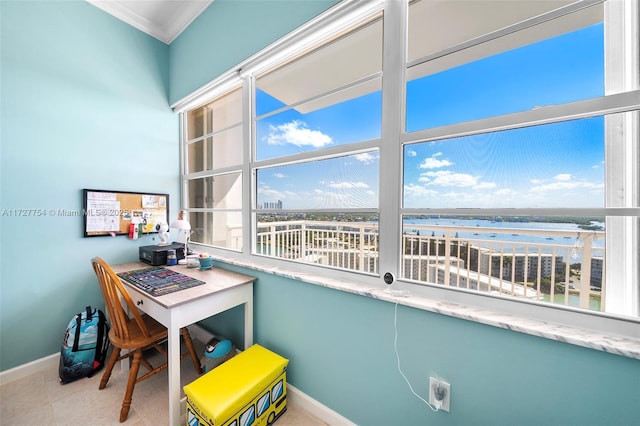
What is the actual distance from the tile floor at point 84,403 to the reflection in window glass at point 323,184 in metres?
1.32

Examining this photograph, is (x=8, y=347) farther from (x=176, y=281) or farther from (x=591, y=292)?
(x=591, y=292)

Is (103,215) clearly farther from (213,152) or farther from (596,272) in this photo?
(596,272)

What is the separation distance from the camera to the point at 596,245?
Answer: 84cm

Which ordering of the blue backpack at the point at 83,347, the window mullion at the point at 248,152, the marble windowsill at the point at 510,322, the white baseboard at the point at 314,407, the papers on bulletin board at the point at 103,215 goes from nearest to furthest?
the marble windowsill at the point at 510,322 → the white baseboard at the point at 314,407 → the blue backpack at the point at 83,347 → the window mullion at the point at 248,152 → the papers on bulletin board at the point at 103,215

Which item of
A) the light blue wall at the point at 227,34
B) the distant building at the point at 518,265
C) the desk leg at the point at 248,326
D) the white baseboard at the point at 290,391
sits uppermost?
the light blue wall at the point at 227,34

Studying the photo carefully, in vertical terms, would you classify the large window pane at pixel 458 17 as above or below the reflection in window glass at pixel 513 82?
above

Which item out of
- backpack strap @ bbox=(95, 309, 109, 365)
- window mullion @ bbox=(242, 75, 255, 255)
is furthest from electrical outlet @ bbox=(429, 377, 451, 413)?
backpack strap @ bbox=(95, 309, 109, 365)

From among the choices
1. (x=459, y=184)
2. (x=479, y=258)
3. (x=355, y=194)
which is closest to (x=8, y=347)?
(x=355, y=194)

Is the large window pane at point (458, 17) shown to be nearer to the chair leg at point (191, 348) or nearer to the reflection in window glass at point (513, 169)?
the reflection in window glass at point (513, 169)

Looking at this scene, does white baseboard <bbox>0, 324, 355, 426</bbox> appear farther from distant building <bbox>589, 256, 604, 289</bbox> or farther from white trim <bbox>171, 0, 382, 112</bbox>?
white trim <bbox>171, 0, 382, 112</bbox>

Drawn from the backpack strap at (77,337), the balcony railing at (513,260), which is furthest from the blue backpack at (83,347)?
the balcony railing at (513,260)

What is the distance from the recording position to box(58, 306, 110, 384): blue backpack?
5.18 feet

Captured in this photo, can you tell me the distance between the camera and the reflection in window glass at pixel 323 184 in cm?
133

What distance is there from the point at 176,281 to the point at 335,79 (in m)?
2.04
